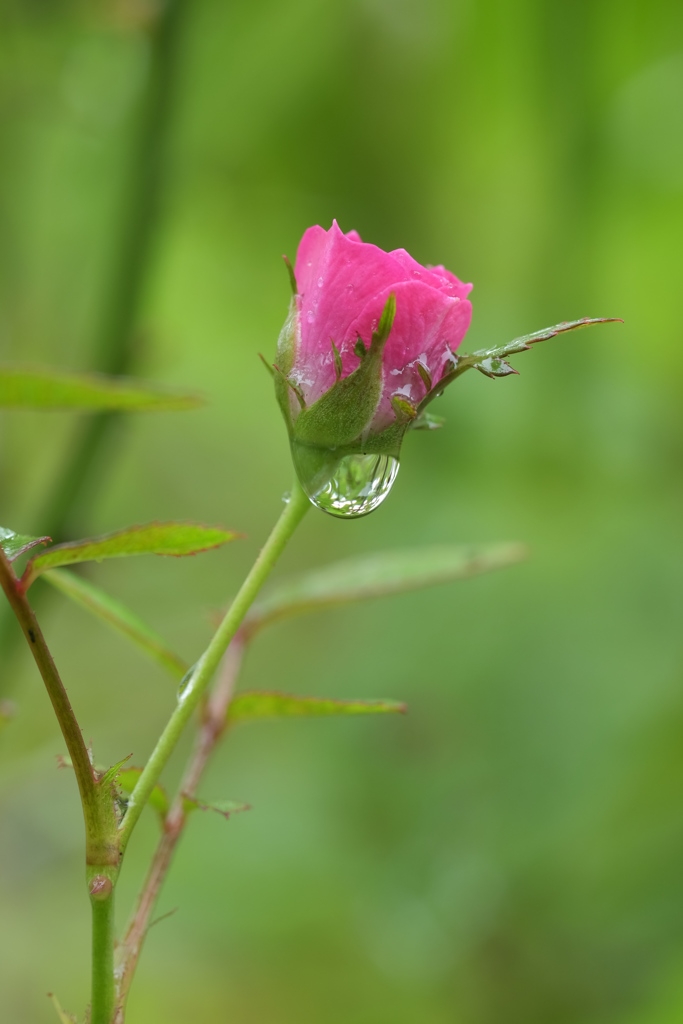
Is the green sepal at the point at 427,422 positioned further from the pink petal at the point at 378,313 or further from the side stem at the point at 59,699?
the side stem at the point at 59,699

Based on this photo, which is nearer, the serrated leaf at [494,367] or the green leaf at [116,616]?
the serrated leaf at [494,367]

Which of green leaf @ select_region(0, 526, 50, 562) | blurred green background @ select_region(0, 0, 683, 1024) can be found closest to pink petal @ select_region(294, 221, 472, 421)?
green leaf @ select_region(0, 526, 50, 562)

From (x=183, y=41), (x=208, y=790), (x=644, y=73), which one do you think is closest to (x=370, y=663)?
(x=208, y=790)

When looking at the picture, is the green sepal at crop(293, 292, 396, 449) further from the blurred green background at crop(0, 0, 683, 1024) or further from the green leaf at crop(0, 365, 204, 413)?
the blurred green background at crop(0, 0, 683, 1024)

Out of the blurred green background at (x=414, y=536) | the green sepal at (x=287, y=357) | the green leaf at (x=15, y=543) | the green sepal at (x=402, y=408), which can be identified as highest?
the green sepal at (x=287, y=357)

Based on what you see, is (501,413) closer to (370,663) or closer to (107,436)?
(370,663)


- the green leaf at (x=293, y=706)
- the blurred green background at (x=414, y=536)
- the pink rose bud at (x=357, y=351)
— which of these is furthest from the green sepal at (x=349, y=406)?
the blurred green background at (x=414, y=536)
